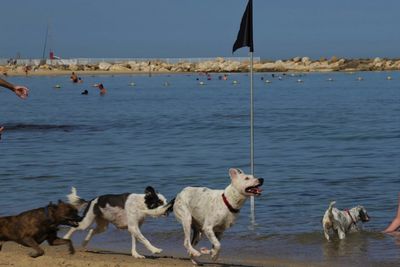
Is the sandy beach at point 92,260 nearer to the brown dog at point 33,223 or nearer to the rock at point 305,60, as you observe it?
the brown dog at point 33,223

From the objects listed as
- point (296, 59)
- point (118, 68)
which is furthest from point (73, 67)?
point (296, 59)

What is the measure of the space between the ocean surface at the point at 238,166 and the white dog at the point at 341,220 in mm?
225

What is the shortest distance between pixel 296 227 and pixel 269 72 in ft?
418

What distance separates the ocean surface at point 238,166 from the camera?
11734mm

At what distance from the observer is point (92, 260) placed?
977 cm

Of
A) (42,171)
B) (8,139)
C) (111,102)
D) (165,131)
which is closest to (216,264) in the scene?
(42,171)

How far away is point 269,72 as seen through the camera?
13912 cm

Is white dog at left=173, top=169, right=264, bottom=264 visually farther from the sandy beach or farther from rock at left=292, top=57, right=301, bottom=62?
rock at left=292, top=57, right=301, bottom=62

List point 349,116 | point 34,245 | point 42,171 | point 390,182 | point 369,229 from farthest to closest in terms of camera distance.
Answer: point 349,116 → point 42,171 → point 390,182 → point 369,229 → point 34,245

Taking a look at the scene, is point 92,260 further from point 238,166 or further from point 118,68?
point 118,68

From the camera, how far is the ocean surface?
38.5 feet

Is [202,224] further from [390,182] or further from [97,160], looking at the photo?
[97,160]

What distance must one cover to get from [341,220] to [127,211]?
10.6 ft

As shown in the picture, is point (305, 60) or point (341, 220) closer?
point (341, 220)
